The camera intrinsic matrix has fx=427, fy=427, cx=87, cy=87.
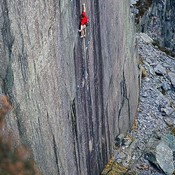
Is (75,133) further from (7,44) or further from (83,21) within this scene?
(7,44)

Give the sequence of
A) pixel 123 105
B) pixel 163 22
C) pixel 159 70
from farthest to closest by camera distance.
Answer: pixel 163 22
pixel 159 70
pixel 123 105

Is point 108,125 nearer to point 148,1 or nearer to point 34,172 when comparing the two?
point 34,172

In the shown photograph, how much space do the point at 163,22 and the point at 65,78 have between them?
74.8 ft

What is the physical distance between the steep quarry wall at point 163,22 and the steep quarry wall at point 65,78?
515 inches

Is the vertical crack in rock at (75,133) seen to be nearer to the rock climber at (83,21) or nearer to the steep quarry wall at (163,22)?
the rock climber at (83,21)

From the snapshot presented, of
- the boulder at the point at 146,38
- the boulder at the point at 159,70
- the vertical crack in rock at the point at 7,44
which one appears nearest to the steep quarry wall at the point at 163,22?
the boulder at the point at 146,38

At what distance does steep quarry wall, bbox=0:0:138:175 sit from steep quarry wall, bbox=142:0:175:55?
42.9 ft

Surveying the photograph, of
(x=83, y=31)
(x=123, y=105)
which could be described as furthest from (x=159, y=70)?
(x=83, y=31)

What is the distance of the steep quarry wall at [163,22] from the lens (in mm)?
35688

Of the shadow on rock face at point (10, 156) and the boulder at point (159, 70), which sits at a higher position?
the shadow on rock face at point (10, 156)

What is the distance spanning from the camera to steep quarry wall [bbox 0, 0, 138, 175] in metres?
11.9

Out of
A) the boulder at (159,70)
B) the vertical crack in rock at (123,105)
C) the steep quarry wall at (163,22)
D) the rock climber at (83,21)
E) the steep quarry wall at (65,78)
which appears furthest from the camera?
the steep quarry wall at (163,22)

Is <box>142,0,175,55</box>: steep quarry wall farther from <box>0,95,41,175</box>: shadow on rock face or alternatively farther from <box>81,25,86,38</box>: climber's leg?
<box>0,95,41,175</box>: shadow on rock face

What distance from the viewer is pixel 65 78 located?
15.1 m
